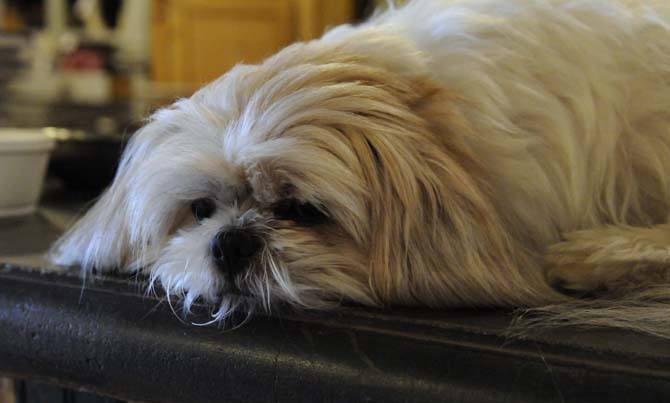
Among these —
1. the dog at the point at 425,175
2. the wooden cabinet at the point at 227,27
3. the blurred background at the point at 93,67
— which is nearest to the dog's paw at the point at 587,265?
the dog at the point at 425,175

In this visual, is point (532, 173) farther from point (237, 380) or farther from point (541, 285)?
point (237, 380)

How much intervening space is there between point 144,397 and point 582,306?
0.42 meters

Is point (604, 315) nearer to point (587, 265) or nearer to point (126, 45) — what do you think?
point (587, 265)

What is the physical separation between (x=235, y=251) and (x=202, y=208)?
0.10m

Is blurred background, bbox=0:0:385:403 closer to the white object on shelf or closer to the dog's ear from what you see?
→ the white object on shelf

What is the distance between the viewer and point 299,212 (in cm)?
83

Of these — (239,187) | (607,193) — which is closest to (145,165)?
(239,187)

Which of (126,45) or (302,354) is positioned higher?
(302,354)

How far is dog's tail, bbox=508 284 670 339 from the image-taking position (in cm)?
71

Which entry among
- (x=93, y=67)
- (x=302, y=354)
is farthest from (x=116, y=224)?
(x=93, y=67)

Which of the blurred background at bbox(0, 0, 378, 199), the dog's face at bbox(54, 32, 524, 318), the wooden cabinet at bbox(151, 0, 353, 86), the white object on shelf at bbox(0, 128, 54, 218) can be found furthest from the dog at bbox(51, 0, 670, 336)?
the wooden cabinet at bbox(151, 0, 353, 86)

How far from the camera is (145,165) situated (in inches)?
35.2

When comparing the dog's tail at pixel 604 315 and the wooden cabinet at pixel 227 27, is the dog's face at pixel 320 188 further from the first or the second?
the wooden cabinet at pixel 227 27

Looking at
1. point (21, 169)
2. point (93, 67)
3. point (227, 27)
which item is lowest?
point (93, 67)
